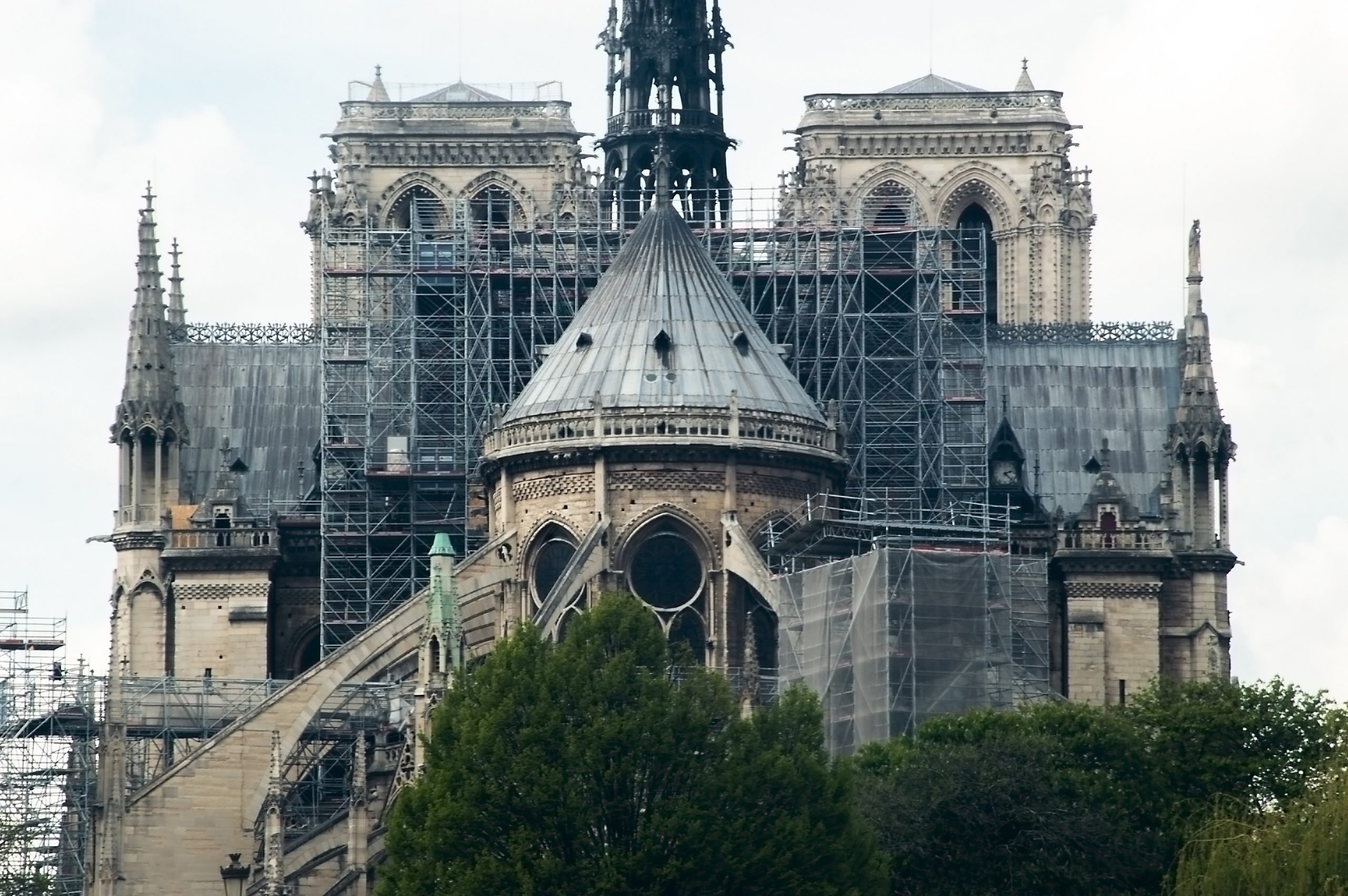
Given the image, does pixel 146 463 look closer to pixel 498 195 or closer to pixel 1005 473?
pixel 498 195

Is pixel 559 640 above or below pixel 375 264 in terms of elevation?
below

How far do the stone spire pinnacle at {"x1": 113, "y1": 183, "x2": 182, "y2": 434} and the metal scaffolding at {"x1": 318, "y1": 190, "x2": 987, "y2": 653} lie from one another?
4.80 meters

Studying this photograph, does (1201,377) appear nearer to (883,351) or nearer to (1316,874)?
(883,351)

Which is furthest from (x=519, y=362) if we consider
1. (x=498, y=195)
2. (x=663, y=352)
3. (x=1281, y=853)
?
(x=1281, y=853)

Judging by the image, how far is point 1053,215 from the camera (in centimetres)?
15038

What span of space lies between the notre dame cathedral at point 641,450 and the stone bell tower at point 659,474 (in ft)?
0.31

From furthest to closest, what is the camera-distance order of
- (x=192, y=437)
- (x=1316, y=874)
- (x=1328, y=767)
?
(x=192, y=437), (x=1328, y=767), (x=1316, y=874)

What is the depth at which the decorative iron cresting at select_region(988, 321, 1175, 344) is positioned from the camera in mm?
143750

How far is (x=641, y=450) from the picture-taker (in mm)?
124562

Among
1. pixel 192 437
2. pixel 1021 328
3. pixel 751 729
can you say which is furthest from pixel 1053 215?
pixel 751 729

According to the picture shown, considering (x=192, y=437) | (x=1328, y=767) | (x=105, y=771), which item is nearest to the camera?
(x=1328, y=767)

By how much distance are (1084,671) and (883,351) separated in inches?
386

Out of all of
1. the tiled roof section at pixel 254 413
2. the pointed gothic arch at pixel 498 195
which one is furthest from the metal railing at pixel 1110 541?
the pointed gothic arch at pixel 498 195

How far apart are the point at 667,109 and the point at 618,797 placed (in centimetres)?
4243
